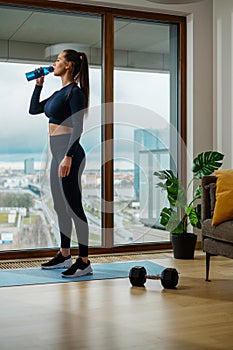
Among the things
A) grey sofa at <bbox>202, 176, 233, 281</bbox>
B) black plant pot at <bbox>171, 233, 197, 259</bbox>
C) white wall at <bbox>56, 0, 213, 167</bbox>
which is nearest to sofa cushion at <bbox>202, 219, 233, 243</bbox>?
grey sofa at <bbox>202, 176, 233, 281</bbox>

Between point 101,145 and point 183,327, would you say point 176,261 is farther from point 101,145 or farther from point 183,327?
point 183,327

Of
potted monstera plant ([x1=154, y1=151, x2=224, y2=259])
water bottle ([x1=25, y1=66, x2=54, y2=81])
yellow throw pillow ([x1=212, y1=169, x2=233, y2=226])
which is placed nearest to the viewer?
yellow throw pillow ([x1=212, y1=169, x2=233, y2=226])

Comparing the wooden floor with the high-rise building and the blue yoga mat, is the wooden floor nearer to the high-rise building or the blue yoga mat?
the blue yoga mat

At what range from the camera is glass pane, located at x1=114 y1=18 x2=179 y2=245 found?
5469mm

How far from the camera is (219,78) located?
5609 millimetres

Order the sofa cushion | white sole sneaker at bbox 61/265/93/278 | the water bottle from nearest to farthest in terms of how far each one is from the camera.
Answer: the sofa cushion → white sole sneaker at bbox 61/265/93/278 → the water bottle

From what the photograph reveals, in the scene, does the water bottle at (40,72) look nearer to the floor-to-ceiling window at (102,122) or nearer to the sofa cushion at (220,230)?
the floor-to-ceiling window at (102,122)

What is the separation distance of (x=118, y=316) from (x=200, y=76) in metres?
3.21

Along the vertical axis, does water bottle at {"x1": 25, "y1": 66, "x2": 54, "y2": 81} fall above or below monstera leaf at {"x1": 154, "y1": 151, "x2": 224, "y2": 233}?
above

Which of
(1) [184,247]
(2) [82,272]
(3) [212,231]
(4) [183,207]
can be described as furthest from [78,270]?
(4) [183,207]

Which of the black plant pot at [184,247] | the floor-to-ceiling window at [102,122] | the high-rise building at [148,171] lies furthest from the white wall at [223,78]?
the black plant pot at [184,247]

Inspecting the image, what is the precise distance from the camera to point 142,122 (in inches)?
219

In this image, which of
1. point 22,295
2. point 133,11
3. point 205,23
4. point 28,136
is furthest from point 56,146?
point 205,23

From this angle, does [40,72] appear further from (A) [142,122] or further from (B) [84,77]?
(A) [142,122]
